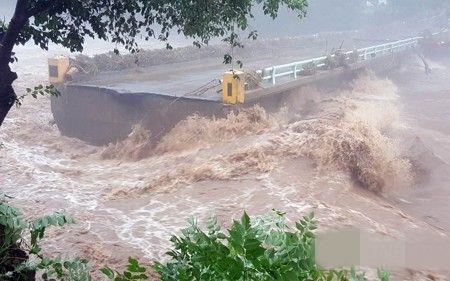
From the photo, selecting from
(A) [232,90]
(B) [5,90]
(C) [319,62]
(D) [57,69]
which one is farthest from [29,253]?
(C) [319,62]

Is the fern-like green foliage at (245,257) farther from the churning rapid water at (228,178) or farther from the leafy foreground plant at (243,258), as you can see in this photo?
the churning rapid water at (228,178)

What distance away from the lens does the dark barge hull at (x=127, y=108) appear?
1262cm

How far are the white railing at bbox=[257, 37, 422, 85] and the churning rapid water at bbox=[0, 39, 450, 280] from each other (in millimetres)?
→ 1013

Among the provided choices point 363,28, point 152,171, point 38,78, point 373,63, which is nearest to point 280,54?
point 373,63

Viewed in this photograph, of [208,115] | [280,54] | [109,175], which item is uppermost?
[280,54]

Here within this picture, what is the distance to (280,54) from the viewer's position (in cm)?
2533

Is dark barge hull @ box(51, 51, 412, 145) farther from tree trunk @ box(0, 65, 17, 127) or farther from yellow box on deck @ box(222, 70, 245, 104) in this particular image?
tree trunk @ box(0, 65, 17, 127)

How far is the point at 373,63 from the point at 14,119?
1443 centimetres

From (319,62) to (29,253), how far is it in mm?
15442

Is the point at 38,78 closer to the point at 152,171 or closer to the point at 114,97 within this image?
the point at 114,97

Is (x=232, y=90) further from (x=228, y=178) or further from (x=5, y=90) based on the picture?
(x=5, y=90)

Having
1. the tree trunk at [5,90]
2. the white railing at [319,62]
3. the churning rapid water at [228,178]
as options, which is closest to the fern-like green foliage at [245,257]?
the tree trunk at [5,90]

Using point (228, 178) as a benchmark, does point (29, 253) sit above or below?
above

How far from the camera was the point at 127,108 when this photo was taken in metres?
13.5
